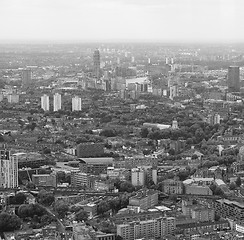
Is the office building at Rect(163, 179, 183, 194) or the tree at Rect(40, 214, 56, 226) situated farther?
the office building at Rect(163, 179, 183, 194)

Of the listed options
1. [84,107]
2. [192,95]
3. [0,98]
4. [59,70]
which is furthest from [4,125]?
[59,70]

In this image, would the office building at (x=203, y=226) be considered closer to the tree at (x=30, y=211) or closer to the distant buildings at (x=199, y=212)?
the distant buildings at (x=199, y=212)

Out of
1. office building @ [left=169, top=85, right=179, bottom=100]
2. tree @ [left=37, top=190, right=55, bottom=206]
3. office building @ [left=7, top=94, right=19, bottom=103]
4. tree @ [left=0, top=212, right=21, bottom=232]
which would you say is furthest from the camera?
office building @ [left=169, top=85, right=179, bottom=100]

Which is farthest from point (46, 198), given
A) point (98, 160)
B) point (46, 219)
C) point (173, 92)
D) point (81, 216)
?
point (173, 92)

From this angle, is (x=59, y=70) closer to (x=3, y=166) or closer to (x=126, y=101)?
(x=126, y=101)

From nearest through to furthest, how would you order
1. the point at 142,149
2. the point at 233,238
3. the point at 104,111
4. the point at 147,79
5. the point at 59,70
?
the point at 233,238 < the point at 142,149 < the point at 104,111 < the point at 147,79 < the point at 59,70

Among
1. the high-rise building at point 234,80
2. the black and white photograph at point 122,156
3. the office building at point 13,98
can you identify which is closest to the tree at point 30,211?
the black and white photograph at point 122,156

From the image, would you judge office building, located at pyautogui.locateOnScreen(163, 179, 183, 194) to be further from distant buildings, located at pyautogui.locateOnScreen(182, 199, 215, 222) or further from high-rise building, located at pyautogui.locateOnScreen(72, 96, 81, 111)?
high-rise building, located at pyautogui.locateOnScreen(72, 96, 81, 111)

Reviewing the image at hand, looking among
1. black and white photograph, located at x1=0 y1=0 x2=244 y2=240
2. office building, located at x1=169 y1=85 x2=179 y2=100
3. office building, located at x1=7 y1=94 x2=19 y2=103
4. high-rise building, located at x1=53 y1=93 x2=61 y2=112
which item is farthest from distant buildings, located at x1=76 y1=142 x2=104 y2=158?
office building, located at x1=169 y1=85 x2=179 y2=100
